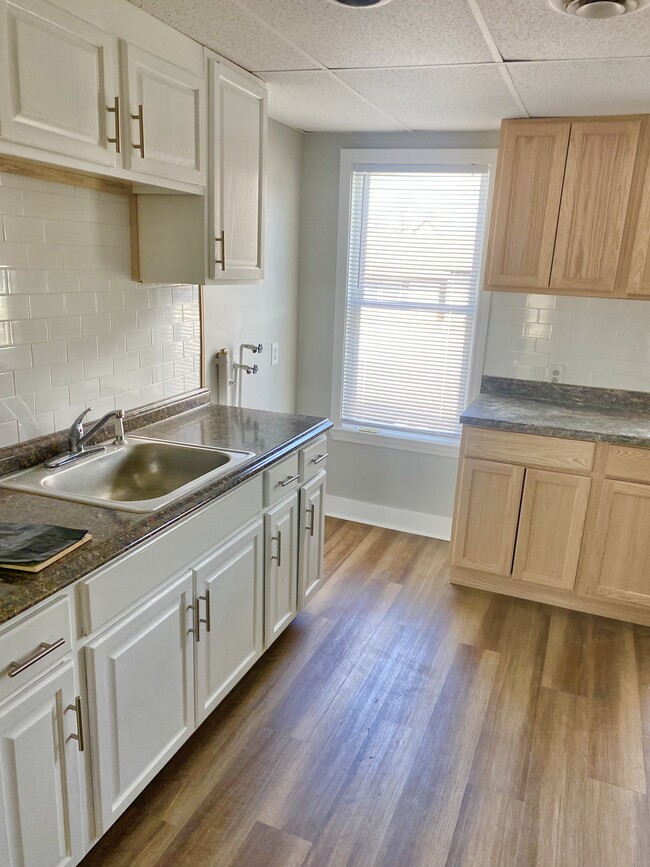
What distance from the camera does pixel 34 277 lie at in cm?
199

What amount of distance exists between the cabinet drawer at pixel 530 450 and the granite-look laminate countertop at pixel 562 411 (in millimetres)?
37

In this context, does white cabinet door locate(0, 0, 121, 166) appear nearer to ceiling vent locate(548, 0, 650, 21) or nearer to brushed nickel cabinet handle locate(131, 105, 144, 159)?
brushed nickel cabinet handle locate(131, 105, 144, 159)

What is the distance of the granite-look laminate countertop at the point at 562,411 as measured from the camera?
2.90 meters

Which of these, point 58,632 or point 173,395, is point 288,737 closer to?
point 58,632

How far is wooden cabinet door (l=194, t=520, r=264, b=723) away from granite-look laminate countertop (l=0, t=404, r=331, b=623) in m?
Result: 0.25

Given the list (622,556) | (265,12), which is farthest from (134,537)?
(622,556)

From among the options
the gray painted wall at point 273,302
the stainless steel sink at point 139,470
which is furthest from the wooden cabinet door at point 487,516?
the stainless steel sink at point 139,470

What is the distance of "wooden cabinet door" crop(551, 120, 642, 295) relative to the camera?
2863 mm

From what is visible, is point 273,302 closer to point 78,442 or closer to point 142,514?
point 78,442

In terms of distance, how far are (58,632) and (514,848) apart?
143 centimetres

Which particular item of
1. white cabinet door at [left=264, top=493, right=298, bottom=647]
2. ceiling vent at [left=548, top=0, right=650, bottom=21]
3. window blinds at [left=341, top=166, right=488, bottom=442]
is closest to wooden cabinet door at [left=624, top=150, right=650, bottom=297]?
window blinds at [left=341, top=166, right=488, bottom=442]

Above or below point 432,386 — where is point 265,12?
above

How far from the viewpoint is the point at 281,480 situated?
2410 millimetres

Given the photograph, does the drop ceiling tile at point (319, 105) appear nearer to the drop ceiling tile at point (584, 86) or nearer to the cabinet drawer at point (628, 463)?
the drop ceiling tile at point (584, 86)
